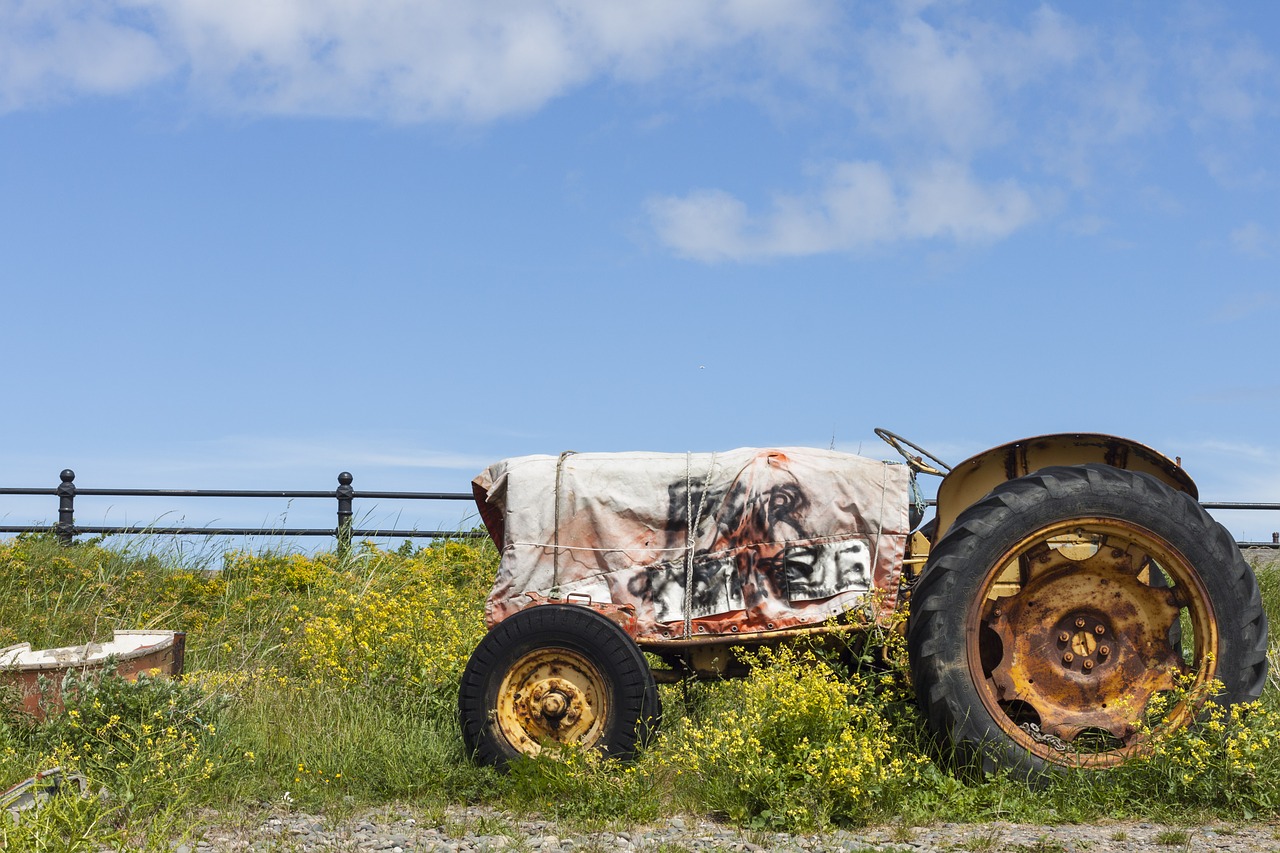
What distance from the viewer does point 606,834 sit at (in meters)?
5.18

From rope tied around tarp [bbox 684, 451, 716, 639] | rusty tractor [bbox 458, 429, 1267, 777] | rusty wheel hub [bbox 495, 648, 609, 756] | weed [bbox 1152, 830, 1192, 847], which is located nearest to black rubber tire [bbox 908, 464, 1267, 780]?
rusty tractor [bbox 458, 429, 1267, 777]

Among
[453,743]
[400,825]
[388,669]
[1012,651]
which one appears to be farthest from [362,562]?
[1012,651]

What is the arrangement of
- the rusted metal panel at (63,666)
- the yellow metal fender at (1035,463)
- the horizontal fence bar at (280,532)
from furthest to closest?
the horizontal fence bar at (280,532), the rusted metal panel at (63,666), the yellow metal fender at (1035,463)

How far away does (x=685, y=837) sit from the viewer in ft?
16.8

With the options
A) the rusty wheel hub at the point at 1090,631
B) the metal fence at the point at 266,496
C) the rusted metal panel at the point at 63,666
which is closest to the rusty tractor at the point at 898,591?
the rusty wheel hub at the point at 1090,631

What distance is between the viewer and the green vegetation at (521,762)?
17.6 ft

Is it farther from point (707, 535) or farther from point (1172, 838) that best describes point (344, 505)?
point (1172, 838)

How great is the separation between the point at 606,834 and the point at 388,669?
306 cm

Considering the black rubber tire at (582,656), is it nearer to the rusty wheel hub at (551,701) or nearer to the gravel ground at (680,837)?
the rusty wheel hub at (551,701)

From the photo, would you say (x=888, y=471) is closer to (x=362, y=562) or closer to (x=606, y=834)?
(x=606, y=834)

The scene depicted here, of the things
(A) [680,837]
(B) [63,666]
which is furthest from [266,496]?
(A) [680,837]

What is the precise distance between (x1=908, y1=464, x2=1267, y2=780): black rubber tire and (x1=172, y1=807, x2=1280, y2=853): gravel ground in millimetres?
501

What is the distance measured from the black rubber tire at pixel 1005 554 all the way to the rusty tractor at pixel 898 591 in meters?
0.01

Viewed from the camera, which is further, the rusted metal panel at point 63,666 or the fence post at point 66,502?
the fence post at point 66,502
